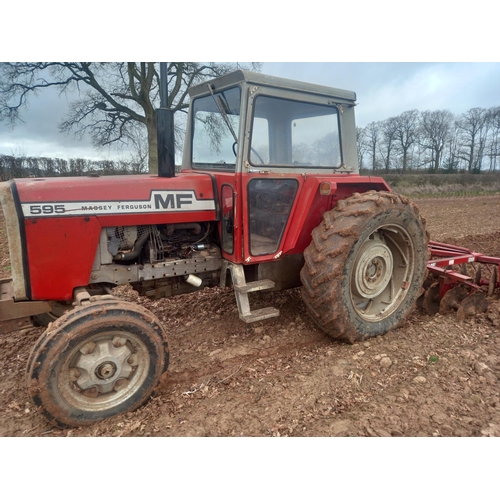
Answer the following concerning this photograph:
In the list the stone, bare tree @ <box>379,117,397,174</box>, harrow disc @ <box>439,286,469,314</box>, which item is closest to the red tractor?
the stone

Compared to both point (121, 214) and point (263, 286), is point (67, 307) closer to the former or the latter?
point (121, 214)

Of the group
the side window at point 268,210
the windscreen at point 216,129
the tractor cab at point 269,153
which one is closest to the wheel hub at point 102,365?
the tractor cab at point 269,153

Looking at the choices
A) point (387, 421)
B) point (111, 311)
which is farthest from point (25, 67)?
point (387, 421)

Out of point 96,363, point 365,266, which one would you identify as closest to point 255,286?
point 365,266

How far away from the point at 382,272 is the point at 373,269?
A: 110 mm

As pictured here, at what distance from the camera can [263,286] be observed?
11.3ft

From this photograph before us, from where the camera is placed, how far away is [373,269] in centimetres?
374

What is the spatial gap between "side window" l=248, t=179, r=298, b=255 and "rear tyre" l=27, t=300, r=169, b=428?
1184 millimetres

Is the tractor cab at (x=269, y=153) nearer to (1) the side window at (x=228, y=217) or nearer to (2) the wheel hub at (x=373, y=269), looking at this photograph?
(1) the side window at (x=228, y=217)

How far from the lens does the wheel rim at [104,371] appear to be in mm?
2492

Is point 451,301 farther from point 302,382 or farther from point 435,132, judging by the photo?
point 435,132

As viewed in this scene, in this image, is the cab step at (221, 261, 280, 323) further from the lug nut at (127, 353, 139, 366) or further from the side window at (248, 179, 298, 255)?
the lug nut at (127, 353, 139, 366)

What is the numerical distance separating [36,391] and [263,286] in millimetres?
1857

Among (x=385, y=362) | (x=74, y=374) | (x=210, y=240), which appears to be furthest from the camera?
(x=210, y=240)
